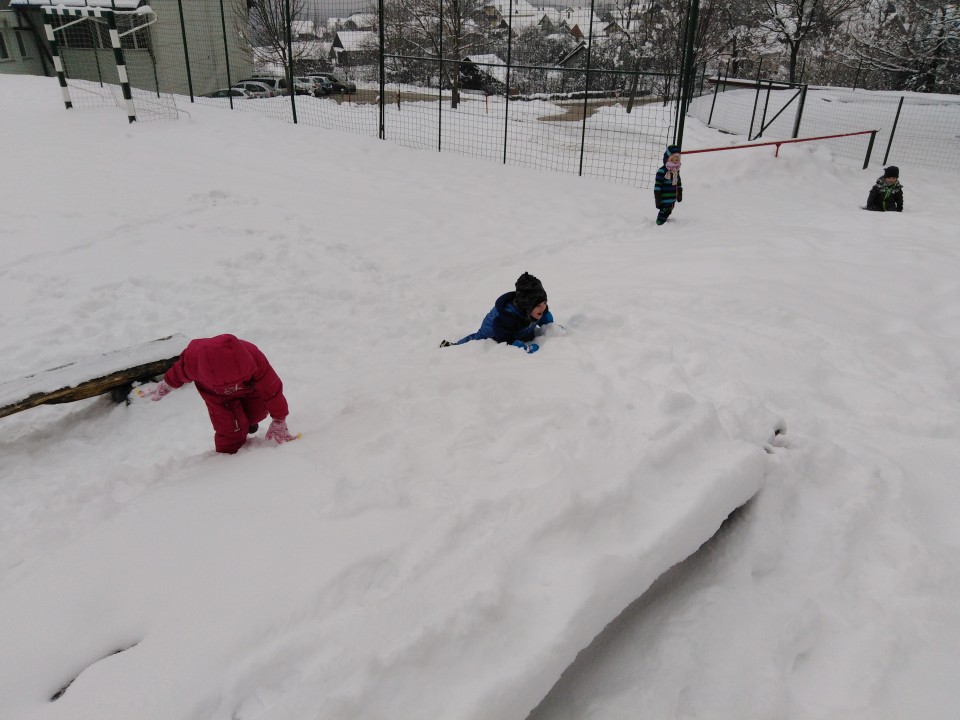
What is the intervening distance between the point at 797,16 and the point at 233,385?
72.9 feet

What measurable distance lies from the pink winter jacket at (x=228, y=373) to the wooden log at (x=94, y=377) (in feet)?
3.44

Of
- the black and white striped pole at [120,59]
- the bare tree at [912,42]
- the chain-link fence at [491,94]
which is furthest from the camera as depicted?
the bare tree at [912,42]

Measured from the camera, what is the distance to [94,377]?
14.2ft

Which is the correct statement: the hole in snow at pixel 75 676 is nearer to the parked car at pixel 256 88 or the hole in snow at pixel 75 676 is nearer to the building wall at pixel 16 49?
the parked car at pixel 256 88

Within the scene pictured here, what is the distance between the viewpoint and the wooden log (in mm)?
4016

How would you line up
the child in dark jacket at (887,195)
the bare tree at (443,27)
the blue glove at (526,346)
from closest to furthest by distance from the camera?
the blue glove at (526,346) → the child in dark jacket at (887,195) → the bare tree at (443,27)

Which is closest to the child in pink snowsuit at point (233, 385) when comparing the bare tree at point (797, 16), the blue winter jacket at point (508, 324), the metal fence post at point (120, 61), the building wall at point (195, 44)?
the blue winter jacket at point (508, 324)

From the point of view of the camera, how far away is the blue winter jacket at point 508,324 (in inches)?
179

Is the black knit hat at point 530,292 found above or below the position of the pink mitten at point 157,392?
above

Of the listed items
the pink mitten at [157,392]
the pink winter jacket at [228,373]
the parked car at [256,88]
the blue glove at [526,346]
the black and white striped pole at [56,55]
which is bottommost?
the pink mitten at [157,392]

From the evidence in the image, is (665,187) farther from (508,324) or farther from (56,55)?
(56,55)

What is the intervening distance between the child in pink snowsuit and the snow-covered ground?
0.67ft

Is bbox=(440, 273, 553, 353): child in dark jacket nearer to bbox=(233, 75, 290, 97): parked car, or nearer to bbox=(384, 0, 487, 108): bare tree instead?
bbox=(384, 0, 487, 108): bare tree

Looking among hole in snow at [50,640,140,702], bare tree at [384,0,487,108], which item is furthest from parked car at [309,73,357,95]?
hole in snow at [50,640,140,702]
